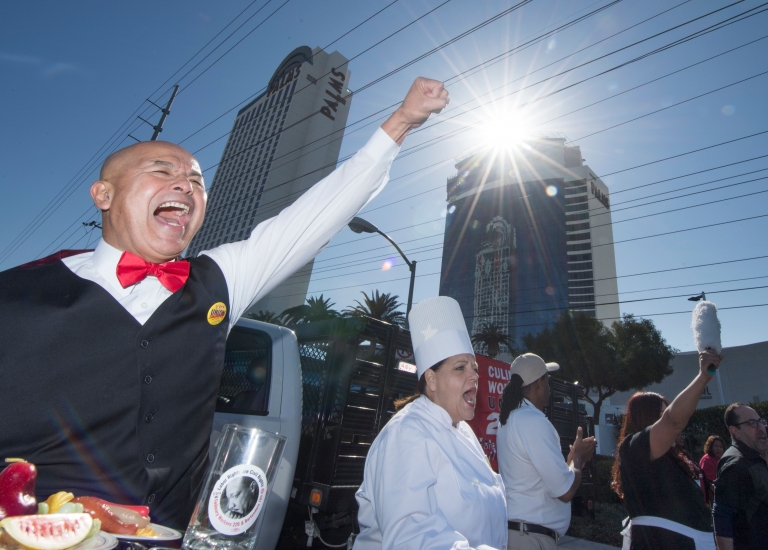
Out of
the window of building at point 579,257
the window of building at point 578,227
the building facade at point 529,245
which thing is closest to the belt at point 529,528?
the building facade at point 529,245

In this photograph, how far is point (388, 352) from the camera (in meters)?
4.04

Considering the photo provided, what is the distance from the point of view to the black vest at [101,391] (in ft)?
3.58

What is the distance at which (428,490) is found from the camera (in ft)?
5.17

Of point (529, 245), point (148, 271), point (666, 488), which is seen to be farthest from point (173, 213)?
point (529, 245)

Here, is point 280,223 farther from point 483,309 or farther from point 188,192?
point 483,309

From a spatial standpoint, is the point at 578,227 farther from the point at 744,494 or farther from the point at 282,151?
the point at 744,494

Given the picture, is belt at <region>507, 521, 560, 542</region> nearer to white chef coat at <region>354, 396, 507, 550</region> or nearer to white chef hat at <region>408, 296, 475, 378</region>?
white chef coat at <region>354, 396, 507, 550</region>

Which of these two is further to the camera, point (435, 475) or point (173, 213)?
point (435, 475)

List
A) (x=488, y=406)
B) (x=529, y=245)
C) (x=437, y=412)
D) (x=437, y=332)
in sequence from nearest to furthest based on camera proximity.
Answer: (x=437, y=412)
(x=437, y=332)
(x=488, y=406)
(x=529, y=245)

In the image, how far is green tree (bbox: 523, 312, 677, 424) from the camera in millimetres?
32625

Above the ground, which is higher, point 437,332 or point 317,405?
point 437,332

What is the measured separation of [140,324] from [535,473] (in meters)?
3.12

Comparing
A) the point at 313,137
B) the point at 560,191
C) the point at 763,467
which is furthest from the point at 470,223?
the point at 763,467

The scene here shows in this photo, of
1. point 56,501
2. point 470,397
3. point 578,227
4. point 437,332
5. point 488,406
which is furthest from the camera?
point 578,227
